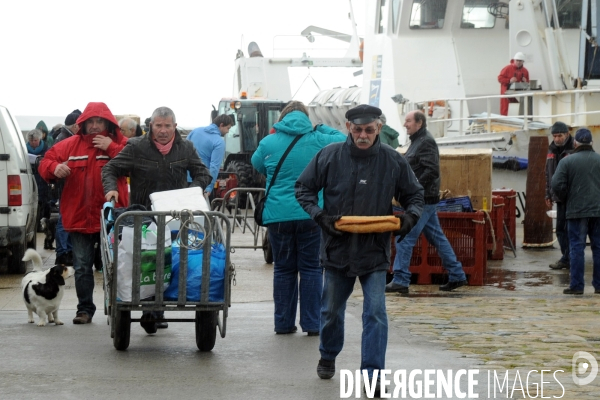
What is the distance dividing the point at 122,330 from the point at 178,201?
1037 mm

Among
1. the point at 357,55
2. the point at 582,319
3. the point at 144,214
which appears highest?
the point at 357,55

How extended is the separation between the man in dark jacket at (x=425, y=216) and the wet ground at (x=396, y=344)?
0.21 m

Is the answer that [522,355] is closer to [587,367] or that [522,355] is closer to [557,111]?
[587,367]

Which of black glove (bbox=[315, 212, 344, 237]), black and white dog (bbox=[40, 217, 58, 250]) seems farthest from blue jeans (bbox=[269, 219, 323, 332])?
black and white dog (bbox=[40, 217, 58, 250])

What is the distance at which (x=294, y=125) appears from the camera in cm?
895

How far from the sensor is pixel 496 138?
64.6 feet

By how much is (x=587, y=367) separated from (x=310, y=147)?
2801mm

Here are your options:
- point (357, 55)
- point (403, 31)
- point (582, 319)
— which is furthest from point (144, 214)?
point (357, 55)

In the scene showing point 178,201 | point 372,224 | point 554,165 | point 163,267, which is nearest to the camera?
point 372,224

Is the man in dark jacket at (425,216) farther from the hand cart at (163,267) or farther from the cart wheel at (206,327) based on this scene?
the hand cart at (163,267)

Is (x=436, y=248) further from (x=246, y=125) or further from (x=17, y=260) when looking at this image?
(x=246, y=125)

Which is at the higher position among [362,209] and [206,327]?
[362,209]

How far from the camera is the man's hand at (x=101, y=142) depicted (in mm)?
9305

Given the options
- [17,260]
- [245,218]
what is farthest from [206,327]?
[245,218]
